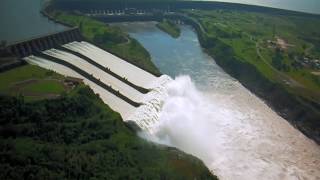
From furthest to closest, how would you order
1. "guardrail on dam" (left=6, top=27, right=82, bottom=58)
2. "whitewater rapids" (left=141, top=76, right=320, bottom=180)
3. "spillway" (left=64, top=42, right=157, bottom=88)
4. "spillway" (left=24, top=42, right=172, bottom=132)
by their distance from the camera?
"spillway" (left=64, top=42, right=157, bottom=88)
"guardrail on dam" (left=6, top=27, right=82, bottom=58)
"spillway" (left=24, top=42, right=172, bottom=132)
"whitewater rapids" (left=141, top=76, right=320, bottom=180)

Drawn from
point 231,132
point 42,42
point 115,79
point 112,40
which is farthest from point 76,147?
A: point 112,40

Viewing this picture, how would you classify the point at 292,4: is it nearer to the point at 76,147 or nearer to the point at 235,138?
the point at 235,138

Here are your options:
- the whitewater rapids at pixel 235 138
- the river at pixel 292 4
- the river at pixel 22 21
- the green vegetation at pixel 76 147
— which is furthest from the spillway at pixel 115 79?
the river at pixel 292 4

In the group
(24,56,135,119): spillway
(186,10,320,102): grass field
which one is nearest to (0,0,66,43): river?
(24,56,135,119): spillway

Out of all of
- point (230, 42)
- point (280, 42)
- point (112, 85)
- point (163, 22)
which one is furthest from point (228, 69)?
point (163, 22)

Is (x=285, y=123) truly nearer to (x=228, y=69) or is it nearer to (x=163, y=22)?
(x=228, y=69)

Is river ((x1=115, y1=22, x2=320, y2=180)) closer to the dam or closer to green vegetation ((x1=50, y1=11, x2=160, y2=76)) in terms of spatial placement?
the dam
